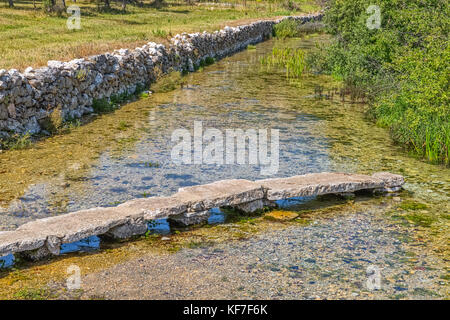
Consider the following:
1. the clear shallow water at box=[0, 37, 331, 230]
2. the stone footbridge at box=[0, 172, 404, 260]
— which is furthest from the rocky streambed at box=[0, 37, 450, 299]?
the stone footbridge at box=[0, 172, 404, 260]

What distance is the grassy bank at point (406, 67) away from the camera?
11438 mm

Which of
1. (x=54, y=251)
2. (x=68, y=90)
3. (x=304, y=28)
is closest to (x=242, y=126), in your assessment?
(x=68, y=90)

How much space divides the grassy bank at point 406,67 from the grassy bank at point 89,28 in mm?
8800

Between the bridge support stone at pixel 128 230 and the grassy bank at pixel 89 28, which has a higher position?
the grassy bank at pixel 89 28

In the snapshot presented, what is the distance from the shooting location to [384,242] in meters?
7.82

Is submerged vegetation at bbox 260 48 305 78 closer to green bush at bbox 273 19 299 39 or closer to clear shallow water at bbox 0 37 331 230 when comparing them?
clear shallow water at bbox 0 37 331 230

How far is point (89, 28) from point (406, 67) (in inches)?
834

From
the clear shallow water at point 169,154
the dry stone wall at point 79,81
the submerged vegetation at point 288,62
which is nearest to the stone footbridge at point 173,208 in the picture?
the clear shallow water at point 169,154

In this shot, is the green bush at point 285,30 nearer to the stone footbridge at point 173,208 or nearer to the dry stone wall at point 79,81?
the dry stone wall at point 79,81

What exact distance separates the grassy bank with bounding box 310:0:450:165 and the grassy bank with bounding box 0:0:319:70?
8800 mm

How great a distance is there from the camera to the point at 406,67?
12867mm

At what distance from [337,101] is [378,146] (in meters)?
6.01

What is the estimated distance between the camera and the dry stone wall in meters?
12.5
